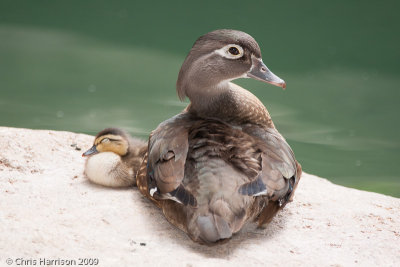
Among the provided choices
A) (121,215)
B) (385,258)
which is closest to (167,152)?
(121,215)

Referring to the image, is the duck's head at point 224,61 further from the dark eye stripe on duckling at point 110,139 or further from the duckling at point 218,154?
the dark eye stripe on duckling at point 110,139

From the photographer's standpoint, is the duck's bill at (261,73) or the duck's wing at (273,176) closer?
the duck's wing at (273,176)

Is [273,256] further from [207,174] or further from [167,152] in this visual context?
[167,152]

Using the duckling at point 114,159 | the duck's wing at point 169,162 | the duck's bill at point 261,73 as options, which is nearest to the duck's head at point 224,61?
the duck's bill at point 261,73

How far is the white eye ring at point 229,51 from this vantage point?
10.1ft

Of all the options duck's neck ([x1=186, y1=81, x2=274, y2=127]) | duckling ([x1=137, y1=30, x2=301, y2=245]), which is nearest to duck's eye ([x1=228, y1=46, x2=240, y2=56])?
duckling ([x1=137, y1=30, x2=301, y2=245])

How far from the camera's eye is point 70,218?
2826 mm

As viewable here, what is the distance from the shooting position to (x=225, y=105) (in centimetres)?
320

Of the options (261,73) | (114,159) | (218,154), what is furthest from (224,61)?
(114,159)

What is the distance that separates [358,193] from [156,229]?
165 centimetres

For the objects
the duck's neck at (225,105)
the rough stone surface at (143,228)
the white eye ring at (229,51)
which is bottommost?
the rough stone surface at (143,228)

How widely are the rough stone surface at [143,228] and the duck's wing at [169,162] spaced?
0.73 ft

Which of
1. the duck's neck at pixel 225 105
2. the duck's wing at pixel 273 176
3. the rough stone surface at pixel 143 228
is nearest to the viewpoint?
the rough stone surface at pixel 143 228

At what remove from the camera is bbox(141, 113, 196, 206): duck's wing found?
262 centimetres
